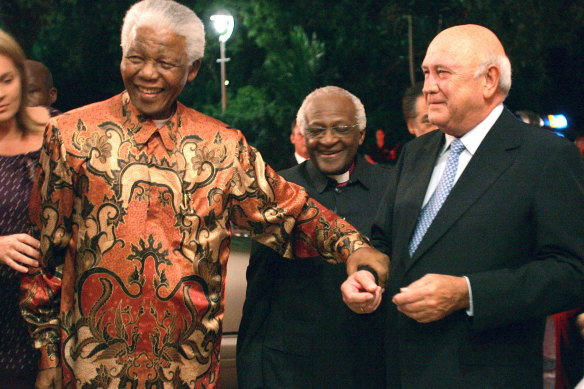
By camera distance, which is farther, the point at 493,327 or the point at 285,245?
the point at 285,245

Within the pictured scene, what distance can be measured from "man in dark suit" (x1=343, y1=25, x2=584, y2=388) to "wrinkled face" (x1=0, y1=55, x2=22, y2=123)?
1492 millimetres

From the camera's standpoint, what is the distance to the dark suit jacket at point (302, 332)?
313 cm

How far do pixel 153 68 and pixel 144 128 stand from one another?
198 mm

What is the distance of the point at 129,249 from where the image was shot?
2.36 m

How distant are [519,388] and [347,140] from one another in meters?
1.43

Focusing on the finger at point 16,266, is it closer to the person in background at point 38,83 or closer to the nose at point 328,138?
the nose at point 328,138

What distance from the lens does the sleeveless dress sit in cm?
280

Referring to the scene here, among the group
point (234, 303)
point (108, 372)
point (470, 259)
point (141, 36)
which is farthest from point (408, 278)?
point (234, 303)

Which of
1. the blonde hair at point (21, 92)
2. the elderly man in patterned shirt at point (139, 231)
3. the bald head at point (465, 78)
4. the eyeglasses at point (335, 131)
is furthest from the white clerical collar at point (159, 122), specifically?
the eyeglasses at point (335, 131)

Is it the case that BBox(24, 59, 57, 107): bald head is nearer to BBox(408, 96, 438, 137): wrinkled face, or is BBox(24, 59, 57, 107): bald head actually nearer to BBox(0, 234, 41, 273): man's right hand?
BBox(0, 234, 41, 273): man's right hand

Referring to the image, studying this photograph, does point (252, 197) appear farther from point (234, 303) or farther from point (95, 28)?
point (95, 28)

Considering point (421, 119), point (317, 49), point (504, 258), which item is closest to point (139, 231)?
point (504, 258)

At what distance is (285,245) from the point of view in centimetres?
273

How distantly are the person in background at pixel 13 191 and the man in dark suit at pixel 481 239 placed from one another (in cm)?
127
